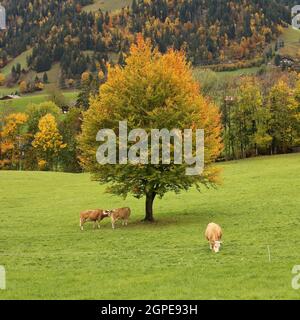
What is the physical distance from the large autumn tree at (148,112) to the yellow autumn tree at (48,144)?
6984 cm

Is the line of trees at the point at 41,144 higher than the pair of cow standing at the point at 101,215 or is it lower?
higher

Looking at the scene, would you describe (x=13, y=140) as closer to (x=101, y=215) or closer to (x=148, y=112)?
(x=101, y=215)

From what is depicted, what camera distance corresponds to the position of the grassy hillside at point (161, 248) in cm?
1944

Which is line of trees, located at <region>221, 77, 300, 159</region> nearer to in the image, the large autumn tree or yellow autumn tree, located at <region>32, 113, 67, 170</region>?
yellow autumn tree, located at <region>32, 113, 67, 170</region>

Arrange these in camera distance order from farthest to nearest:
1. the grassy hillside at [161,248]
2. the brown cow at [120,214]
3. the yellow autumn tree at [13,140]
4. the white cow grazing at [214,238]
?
the yellow autumn tree at [13,140]
the brown cow at [120,214]
the white cow grazing at [214,238]
the grassy hillside at [161,248]

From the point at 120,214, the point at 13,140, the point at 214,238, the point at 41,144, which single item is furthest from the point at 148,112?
the point at 13,140

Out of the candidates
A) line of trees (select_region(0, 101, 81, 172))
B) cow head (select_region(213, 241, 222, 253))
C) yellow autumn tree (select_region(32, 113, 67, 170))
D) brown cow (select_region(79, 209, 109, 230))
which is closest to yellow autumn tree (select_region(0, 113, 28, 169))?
line of trees (select_region(0, 101, 81, 172))

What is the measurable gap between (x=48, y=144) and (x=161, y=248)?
8106 centimetres

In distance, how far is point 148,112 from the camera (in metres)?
34.9

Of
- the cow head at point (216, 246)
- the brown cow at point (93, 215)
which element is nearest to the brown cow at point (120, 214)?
the brown cow at point (93, 215)

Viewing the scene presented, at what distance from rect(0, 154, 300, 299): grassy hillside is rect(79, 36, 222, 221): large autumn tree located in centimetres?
346

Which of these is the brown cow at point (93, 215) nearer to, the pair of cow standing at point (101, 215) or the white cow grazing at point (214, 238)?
the pair of cow standing at point (101, 215)
